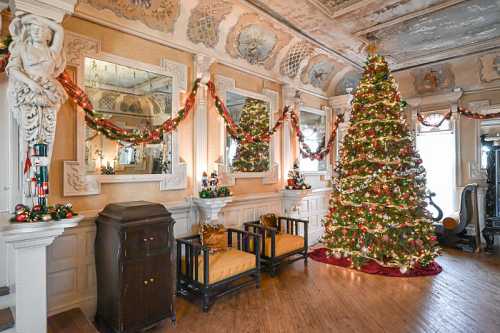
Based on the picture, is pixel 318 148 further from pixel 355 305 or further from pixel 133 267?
pixel 133 267

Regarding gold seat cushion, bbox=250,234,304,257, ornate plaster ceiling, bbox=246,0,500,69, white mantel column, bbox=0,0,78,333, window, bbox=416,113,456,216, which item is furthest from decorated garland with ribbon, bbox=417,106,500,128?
white mantel column, bbox=0,0,78,333

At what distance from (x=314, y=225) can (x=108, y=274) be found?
4593 mm

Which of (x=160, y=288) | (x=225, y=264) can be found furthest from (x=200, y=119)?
(x=160, y=288)

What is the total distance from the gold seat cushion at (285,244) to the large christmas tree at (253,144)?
1.24 metres

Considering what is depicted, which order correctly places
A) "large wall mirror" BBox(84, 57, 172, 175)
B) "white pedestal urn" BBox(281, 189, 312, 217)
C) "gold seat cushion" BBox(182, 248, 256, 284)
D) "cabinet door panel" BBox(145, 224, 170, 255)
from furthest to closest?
"white pedestal urn" BBox(281, 189, 312, 217)
"gold seat cushion" BBox(182, 248, 256, 284)
"large wall mirror" BBox(84, 57, 172, 175)
"cabinet door panel" BBox(145, 224, 170, 255)

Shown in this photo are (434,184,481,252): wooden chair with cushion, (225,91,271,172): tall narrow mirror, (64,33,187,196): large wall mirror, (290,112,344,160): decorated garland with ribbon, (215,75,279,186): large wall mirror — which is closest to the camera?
(64,33,187,196): large wall mirror

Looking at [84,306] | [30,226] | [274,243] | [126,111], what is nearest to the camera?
[30,226]

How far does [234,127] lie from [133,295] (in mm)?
2694

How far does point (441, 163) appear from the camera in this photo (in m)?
6.78

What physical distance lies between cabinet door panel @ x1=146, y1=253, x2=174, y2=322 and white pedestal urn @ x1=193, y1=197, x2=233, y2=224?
3.37ft

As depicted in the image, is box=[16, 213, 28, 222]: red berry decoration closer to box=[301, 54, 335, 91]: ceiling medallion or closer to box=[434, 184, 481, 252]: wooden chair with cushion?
box=[301, 54, 335, 91]: ceiling medallion

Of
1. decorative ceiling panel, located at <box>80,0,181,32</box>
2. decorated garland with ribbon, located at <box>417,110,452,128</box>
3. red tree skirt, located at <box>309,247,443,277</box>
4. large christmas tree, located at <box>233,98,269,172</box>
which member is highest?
decorative ceiling panel, located at <box>80,0,181,32</box>

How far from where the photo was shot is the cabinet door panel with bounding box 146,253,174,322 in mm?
2875

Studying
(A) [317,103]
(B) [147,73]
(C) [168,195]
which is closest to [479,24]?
(A) [317,103]
